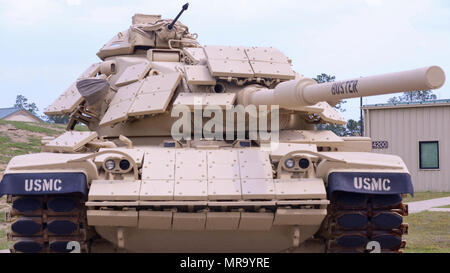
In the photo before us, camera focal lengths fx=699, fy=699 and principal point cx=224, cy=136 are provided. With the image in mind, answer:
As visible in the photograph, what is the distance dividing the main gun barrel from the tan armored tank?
2cm

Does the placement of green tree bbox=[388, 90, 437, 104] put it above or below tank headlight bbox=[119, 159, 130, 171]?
above

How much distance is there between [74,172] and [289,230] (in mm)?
2823

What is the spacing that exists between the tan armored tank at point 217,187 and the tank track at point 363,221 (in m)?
0.01

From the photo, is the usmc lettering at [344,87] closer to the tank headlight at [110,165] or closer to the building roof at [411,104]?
the tank headlight at [110,165]

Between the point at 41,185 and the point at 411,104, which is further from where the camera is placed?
the point at 411,104

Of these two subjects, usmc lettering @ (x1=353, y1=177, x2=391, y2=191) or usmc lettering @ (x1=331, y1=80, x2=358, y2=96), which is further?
usmc lettering @ (x1=353, y1=177, x2=391, y2=191)

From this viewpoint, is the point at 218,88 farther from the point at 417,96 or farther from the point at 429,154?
the point at 417,96

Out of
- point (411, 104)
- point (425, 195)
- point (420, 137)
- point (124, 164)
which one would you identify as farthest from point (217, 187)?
point (420, 137)

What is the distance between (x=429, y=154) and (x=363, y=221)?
57.4 ft

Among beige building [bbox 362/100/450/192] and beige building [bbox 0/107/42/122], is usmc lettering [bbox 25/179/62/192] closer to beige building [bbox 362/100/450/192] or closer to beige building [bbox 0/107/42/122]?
beige building [bbox 362/100/450/192]

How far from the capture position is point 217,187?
852cm

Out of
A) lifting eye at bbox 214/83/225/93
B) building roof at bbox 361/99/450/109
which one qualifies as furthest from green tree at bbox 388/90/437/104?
lifting eye at bbox 214/83/225/93

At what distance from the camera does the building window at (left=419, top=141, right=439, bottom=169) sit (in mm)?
25141

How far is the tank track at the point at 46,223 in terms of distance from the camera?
338 inches
